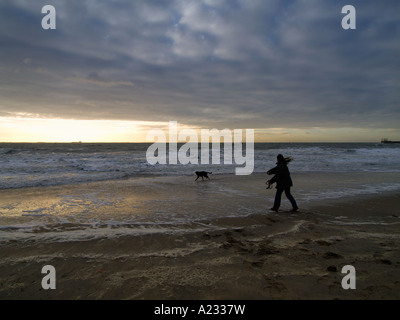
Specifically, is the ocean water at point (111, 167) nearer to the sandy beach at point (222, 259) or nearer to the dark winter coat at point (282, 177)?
the sandy beach at point (222, 259)

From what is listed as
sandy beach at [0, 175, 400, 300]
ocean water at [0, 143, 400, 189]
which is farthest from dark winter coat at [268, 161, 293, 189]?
ocean water at [0, 143, 400, 189]

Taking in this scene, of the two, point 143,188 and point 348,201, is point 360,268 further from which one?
point 143,188

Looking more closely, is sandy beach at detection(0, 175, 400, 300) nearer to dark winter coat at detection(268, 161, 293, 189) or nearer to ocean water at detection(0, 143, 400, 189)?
dark winter coat at detection(268, 161, 293, 189)

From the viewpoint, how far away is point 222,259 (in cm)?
416

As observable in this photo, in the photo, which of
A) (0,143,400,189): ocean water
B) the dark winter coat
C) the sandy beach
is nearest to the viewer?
the sandy beach

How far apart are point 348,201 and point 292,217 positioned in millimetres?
3503

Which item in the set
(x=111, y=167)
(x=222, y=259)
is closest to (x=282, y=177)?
(x=222, y=259)

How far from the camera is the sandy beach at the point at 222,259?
3.26m

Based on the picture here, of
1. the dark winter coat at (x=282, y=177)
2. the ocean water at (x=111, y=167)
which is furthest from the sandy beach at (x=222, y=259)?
the ocean water at (x=111, y=167)

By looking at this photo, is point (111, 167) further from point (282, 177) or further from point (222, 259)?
point (222, 259)

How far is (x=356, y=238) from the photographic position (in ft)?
16.9

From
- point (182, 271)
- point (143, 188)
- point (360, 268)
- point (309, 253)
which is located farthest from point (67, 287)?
point (143, 188)

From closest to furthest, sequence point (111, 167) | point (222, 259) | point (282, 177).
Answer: point (222, 259) → point (282, 177) → point (111, 167)

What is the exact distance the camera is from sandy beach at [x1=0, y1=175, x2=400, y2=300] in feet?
10.7
